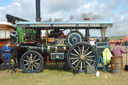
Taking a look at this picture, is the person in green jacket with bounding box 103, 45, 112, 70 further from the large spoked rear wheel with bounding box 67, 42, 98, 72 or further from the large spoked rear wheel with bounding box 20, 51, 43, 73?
the large spoked rear wheel with bounding box 20, 51, 43, 73

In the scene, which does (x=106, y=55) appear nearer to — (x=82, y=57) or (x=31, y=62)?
(x=82, y=57)

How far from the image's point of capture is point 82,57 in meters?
6.30

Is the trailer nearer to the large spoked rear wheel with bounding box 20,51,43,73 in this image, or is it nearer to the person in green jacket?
the large spoked rear wheel with bounding box 20,51,43,73

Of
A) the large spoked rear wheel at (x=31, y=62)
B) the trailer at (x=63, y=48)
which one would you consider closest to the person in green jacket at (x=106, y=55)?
the trailer at (x=63, y=48)

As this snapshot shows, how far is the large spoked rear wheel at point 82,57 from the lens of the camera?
6.30 m

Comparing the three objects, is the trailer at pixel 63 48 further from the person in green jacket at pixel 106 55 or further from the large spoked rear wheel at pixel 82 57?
the person in green jacket at pixel 106 55

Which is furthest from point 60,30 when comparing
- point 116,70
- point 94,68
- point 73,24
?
point 116,70

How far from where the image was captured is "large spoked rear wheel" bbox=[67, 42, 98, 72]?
630 centimetres

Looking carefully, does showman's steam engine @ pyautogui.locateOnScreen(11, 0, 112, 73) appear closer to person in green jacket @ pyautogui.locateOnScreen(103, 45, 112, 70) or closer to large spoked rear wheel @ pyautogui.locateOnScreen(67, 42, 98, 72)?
large spoked rear wheel @ pyautogui.locateOnScreen(67, 42, 98, 72)

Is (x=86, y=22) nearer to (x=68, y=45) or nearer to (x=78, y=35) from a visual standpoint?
(x=78, y=35)

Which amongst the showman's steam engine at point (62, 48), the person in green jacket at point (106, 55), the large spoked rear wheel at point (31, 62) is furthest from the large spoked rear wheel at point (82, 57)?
the large spoked rear wheel at point (31, 62)

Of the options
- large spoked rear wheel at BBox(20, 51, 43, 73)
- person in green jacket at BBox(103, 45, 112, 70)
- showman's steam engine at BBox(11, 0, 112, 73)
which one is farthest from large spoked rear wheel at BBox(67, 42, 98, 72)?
large spoked rear wheel at BBox(20, 51, 43, 73)

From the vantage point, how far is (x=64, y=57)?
6.64 m

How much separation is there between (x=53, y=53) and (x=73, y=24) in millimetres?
1611
